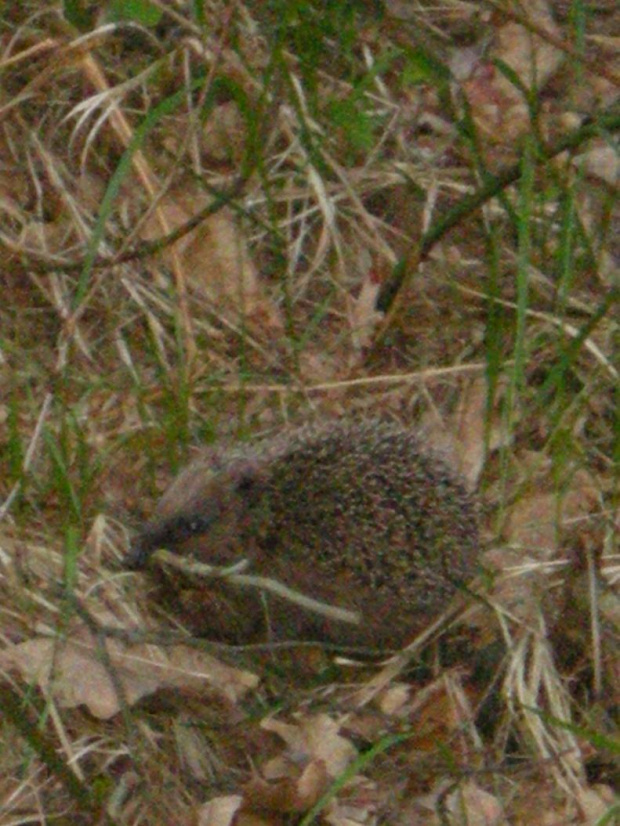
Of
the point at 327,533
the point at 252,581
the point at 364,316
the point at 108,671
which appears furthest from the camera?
the point at 364,316

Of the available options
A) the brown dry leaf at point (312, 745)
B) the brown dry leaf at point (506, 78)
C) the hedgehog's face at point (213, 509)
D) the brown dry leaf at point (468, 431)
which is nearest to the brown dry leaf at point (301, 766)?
the brown dry leaf at point (312, 745)

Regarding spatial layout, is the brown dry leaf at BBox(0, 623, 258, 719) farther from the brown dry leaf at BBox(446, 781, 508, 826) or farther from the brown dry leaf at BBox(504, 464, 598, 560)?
the brown dry leaf at BBox(504, 464, 598, 560)

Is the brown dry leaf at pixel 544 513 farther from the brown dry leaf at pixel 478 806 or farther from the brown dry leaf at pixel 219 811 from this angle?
the brown dry leaf at pixel 219 811

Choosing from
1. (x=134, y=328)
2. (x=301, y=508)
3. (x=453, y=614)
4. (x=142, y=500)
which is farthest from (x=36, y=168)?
(x=453, y=614)

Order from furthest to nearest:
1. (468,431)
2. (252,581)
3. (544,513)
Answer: (468,431) < (544,513) < (252,581)

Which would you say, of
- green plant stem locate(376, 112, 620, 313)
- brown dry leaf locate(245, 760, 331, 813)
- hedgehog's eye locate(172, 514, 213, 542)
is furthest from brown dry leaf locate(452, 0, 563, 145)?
brown dry leaf locate(245, 760, 331, 813)

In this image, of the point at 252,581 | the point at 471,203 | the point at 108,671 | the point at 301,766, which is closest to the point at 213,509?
the point at 252,581

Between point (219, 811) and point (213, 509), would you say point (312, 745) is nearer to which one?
point (219, 811)
